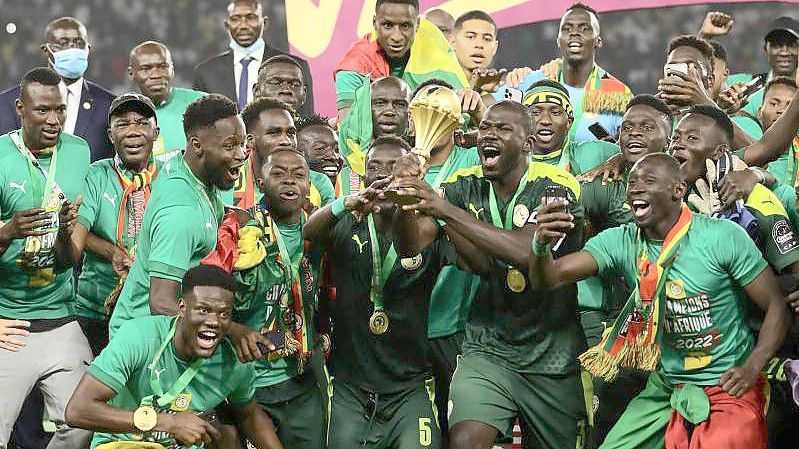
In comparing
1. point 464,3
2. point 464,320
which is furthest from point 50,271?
point 464,3

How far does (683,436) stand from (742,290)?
794 millimetres

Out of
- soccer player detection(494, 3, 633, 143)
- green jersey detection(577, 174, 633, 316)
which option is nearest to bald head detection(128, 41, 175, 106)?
soccer player detection(494, 3, 633, 143)

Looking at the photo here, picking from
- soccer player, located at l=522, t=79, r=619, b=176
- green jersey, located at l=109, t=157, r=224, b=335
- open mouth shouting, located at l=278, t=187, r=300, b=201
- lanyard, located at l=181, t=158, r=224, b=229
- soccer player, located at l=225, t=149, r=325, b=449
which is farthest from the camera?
soccer player, located at l=522, t=79, r=619, b=176

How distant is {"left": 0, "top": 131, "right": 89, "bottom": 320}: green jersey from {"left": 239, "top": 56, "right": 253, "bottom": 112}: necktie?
2.17 meters

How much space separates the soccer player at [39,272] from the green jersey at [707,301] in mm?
3226

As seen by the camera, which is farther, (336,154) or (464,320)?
(336,154)

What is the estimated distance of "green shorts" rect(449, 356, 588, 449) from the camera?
7.31 meters

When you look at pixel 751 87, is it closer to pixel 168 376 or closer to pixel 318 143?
pixel 318 143

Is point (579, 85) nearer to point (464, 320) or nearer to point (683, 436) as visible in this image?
point (464, 320)

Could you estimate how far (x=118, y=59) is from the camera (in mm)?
11859

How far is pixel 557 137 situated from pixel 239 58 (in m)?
3.12

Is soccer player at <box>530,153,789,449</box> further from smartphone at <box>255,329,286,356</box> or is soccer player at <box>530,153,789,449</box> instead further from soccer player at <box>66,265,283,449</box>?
soccer player at <box>66,265,283,449</box>

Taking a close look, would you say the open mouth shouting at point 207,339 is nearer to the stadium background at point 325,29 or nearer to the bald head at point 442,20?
the bald head at point 442,20

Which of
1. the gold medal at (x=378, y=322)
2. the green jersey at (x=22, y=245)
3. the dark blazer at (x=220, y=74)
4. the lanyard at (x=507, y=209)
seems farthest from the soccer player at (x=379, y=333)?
the dark blazer at (x=220, y=74)
